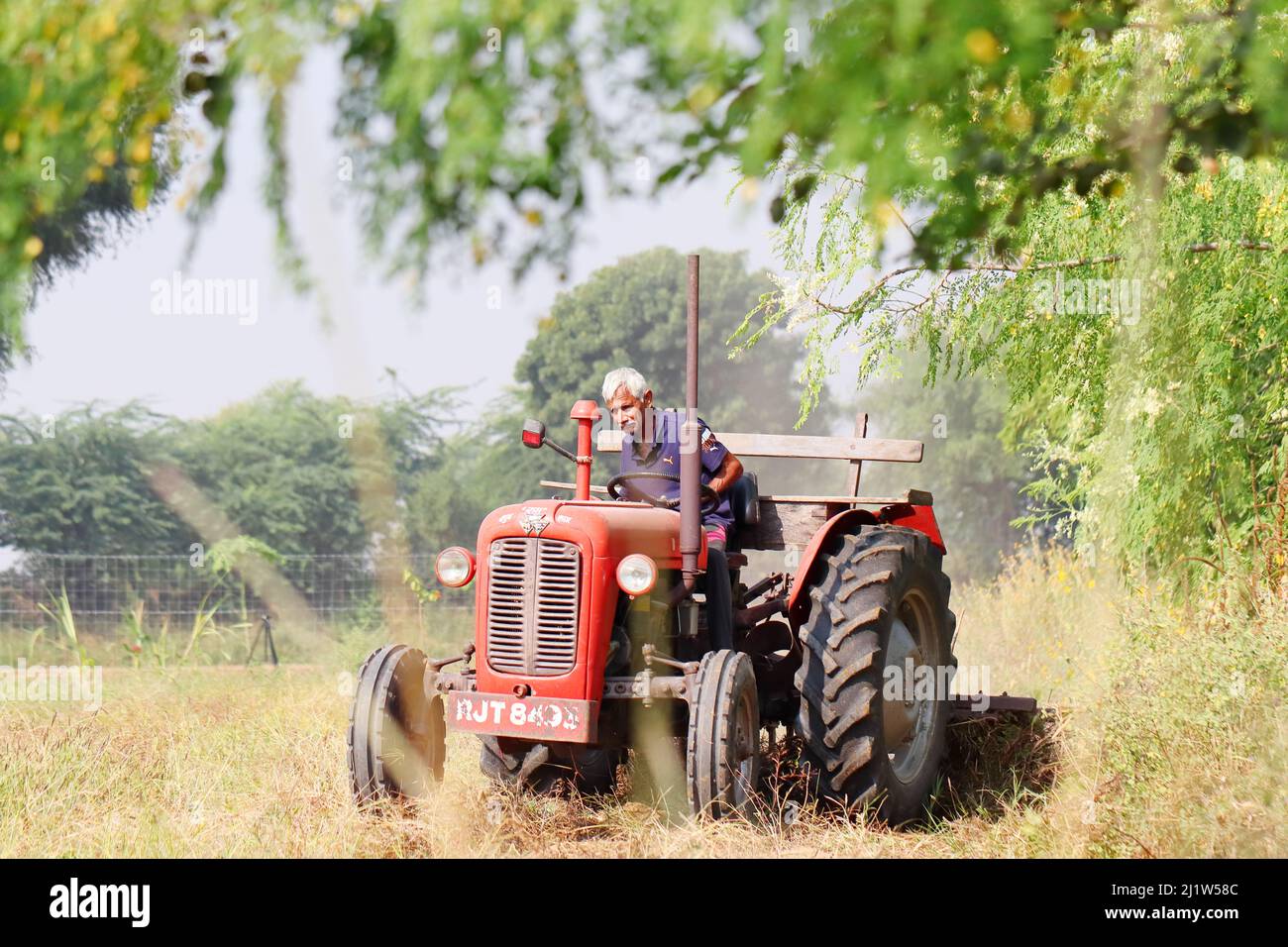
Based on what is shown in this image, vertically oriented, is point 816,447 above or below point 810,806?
above

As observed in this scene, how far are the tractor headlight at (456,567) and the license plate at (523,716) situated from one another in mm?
418

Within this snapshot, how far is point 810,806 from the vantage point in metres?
5.36

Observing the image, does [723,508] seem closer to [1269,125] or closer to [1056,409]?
[1269,125]

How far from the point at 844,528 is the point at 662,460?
0.87 m

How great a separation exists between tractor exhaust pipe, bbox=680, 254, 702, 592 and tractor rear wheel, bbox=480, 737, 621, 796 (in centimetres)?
77

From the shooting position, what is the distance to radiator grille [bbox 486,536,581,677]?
5.12 meters

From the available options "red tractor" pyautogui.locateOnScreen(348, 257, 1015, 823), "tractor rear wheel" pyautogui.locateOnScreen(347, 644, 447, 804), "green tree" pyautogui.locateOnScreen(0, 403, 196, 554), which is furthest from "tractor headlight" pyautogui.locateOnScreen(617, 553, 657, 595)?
"green tree" pyautogui.locateOnScreen(0, 403, 196, 554)

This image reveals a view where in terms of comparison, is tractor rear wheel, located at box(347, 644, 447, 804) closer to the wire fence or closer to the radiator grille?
the radiator grille

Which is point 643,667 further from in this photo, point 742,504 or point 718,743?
point 742,504

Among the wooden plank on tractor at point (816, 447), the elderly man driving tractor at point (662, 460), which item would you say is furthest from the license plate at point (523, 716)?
the wooden plank on tractor at point (816, 447)

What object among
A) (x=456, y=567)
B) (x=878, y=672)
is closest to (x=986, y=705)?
(x=878, y=672)

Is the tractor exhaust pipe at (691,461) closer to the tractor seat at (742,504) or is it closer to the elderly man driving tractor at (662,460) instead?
the elderly man driving tractor at (662,460)
